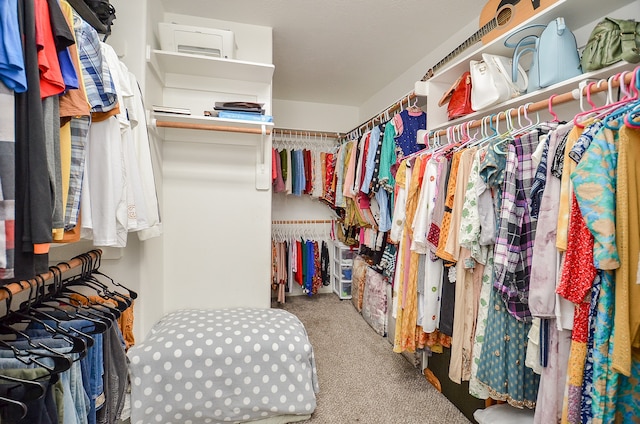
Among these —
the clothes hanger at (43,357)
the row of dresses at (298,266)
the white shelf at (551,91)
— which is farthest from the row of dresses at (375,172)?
the clothes hanger at (43,357)

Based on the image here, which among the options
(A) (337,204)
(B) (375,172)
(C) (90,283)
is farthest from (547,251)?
(A) (337,204)

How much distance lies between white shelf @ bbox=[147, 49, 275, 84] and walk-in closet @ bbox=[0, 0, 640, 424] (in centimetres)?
2

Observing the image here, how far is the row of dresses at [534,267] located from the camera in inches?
30.8

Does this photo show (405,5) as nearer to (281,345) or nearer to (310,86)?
(310,86)

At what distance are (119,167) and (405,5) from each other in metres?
1.90

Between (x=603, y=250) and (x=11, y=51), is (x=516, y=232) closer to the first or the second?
(x=603, y=250)

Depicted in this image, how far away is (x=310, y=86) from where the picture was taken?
3.11 m

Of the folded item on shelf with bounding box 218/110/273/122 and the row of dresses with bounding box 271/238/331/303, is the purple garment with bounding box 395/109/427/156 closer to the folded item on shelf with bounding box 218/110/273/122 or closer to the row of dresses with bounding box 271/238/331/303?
the folded item on shelf with bounding box 218/110/273/122

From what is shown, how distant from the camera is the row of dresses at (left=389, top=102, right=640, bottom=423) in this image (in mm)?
781

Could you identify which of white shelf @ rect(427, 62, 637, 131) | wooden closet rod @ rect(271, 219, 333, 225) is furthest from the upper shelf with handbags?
wooden closet rod @ rect(271, 219, 333, 225)

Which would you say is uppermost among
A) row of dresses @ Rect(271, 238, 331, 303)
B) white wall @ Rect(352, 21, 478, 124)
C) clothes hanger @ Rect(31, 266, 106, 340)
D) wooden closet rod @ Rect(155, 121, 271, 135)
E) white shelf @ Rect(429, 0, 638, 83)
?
white wall @ Rect(352, 21, 478, 124)

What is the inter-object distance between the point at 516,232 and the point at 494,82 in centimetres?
75

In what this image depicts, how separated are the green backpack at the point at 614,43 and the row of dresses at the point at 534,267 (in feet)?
0.79

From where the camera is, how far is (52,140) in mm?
704
